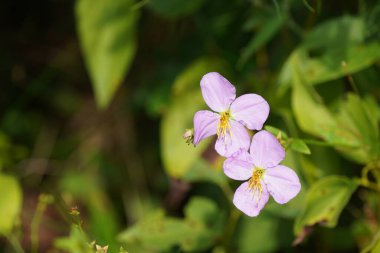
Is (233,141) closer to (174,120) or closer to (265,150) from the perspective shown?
(265,150)

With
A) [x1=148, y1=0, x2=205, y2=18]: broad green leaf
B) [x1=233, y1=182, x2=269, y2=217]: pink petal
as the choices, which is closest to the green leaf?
[x1=233, y1=182, x2=269, y2=217]: pink petal

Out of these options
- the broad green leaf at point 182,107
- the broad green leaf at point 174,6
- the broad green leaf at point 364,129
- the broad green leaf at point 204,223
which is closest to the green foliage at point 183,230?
the broad green leaf at point 204,223

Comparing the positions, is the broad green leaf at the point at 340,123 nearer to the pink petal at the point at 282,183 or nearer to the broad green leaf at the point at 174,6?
the pink petal at the point at 282,183

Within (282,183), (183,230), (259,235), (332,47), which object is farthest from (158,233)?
(332,47)

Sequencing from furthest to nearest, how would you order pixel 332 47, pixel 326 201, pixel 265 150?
pixel 332 47 < pixel 326 201 < pixel 265 150

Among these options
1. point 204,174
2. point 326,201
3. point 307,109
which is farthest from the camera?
point 204,174

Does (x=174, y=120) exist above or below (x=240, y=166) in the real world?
below

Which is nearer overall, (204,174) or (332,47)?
(332,47)

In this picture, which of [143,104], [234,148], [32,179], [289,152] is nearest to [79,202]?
[32,179]
